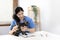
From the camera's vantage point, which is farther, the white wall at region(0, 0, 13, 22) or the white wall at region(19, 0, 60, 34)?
the white wall at region(0, 0, 13, 22)

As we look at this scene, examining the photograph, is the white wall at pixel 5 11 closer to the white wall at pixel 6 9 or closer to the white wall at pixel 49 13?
the white wall at pixel 6 9

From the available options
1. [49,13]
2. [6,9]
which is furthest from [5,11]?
[49,13]

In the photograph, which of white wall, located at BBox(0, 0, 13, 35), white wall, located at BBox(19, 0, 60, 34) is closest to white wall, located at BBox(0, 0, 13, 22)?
white wall, located at BBox(0, 0, 13, 35)

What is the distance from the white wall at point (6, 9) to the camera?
3523 mm

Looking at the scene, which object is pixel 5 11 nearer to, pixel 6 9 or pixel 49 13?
pixel 6 9

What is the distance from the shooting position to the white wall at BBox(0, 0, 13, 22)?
3523 millimetres

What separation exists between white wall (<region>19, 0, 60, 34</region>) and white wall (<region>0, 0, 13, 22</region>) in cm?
27

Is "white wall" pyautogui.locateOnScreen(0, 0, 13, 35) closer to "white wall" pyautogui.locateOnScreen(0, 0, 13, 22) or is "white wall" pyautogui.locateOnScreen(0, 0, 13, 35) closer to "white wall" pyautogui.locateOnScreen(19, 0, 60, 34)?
"white wall" pyautogui.locateOnScreen(0, 0, 13, 22)

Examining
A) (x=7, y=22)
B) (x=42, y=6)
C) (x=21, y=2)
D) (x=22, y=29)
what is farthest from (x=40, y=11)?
(x=22, y=29)

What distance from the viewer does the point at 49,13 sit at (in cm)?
302

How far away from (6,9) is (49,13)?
114cm

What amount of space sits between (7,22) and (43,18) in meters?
0.91

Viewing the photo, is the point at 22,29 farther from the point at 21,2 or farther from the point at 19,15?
the point at 21,2

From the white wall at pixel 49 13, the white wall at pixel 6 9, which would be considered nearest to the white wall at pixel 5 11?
the white wall at pixel 6 9
